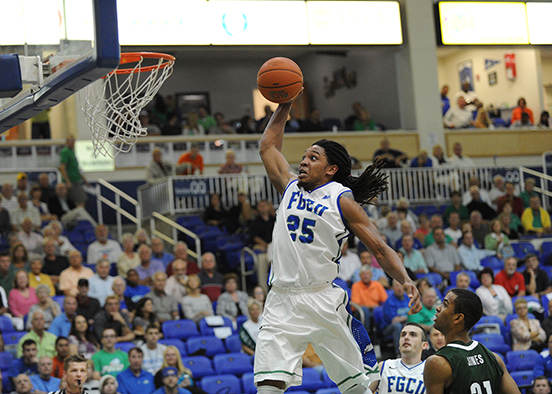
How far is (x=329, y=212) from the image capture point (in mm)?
4348

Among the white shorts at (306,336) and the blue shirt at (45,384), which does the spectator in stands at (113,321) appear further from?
the white shorts at (306,336)

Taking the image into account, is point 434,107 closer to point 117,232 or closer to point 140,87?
point 117,232

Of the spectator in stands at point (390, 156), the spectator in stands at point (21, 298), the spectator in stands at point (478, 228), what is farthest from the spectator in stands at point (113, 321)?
the spectator in stands at point (390, 156)

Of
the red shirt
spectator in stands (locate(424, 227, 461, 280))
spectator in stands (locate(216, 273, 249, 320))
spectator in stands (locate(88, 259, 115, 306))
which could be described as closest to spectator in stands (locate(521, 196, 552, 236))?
spectator in stands (locate(424, 227, 461, 280))

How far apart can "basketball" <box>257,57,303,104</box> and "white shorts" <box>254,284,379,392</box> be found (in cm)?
126

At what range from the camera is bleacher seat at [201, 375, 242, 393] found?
26.6 ft

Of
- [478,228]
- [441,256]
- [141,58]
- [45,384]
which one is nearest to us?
[141,58]

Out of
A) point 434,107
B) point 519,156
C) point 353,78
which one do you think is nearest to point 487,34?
point 434,107

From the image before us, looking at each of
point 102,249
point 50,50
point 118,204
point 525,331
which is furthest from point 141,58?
point 118,204

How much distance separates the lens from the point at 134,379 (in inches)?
307

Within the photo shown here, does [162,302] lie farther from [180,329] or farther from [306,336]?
[306,336]

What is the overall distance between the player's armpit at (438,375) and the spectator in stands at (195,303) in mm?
5632

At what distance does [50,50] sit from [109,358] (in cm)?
434

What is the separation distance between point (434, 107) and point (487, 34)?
232 centimetres
